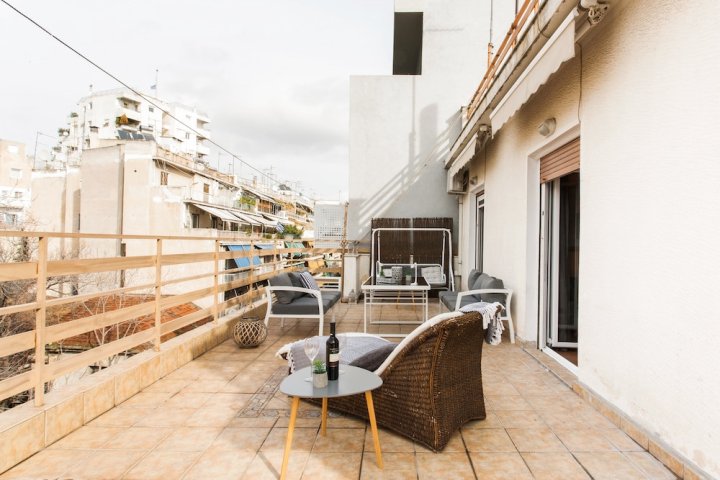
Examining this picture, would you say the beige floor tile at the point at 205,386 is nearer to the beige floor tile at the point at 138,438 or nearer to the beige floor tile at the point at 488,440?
the beige floor tile at the point at 138,438

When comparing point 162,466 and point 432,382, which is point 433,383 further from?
point 162,466

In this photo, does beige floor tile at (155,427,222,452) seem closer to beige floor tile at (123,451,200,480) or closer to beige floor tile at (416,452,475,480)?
beige floor tile at (123,451,200,480)

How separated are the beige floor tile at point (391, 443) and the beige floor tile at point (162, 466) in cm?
101

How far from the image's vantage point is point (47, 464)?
2406mm

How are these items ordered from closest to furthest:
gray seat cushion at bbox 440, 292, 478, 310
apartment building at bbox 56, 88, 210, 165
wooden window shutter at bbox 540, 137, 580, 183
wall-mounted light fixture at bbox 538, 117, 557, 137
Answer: wooden window shutter at bbox 540, 137, 580, 183, wall-mounted light fixture at bbox 538, 117, 557, 137, gray seat cushion at bbox 440, 292, 478, 310, apartment building at bbox 56, 88, 210, 165

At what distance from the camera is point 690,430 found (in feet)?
7.38

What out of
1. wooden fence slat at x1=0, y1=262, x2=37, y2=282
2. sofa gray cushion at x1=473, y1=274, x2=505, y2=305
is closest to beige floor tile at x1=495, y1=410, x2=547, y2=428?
sofa gray cushion at x1=473, y1=274, x2=505, y2=305

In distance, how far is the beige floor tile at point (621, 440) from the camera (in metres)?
2.63

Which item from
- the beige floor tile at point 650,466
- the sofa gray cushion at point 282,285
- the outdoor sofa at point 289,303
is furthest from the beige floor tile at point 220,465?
the sofa gray cushion at point 282,285

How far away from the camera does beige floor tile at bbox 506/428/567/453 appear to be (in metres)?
2.64

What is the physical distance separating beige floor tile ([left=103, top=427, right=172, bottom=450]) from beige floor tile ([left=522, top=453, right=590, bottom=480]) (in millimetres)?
2225

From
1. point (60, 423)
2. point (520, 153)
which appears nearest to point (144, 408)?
point (60, 423)

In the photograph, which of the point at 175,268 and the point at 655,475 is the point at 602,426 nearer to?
the point at 655,475

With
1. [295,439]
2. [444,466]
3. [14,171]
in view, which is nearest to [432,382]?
[444,466]
